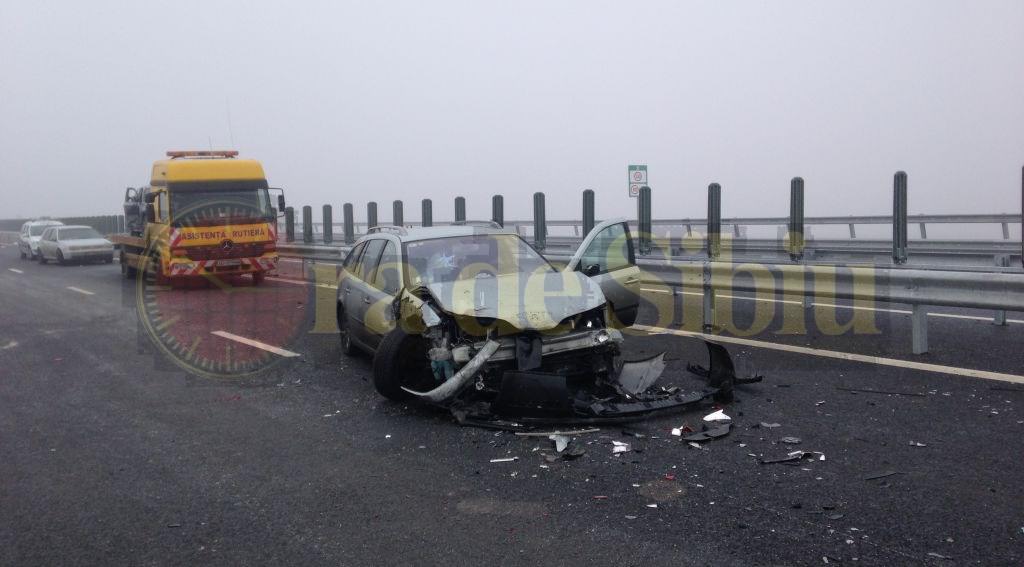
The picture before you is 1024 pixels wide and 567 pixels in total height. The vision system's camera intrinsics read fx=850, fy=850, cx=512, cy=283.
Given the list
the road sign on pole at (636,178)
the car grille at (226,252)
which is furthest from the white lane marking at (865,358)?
the car grille at (226,252)

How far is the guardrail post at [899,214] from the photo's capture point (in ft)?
42.1

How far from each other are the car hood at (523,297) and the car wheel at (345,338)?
7.29 feet

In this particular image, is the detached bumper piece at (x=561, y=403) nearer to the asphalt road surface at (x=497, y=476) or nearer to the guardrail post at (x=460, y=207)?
the asphalt road surface at (x=497, y=476)

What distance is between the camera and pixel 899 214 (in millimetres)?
13094

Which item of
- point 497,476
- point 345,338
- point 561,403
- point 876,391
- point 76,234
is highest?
point 76,234

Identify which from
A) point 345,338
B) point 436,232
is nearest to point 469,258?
point 436,232

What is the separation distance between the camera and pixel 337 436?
19.9ft

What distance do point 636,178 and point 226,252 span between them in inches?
364

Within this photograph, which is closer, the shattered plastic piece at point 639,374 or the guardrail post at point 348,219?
the shattered plastic piece at point 639,374

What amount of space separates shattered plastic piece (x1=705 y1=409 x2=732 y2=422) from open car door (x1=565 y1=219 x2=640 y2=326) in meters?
2.08

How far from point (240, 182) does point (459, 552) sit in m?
15.7

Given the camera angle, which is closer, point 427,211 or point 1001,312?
point 1001,312

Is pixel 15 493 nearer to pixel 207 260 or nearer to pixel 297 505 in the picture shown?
pixel 297 505

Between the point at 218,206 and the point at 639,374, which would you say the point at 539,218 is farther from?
the point at 639,374
